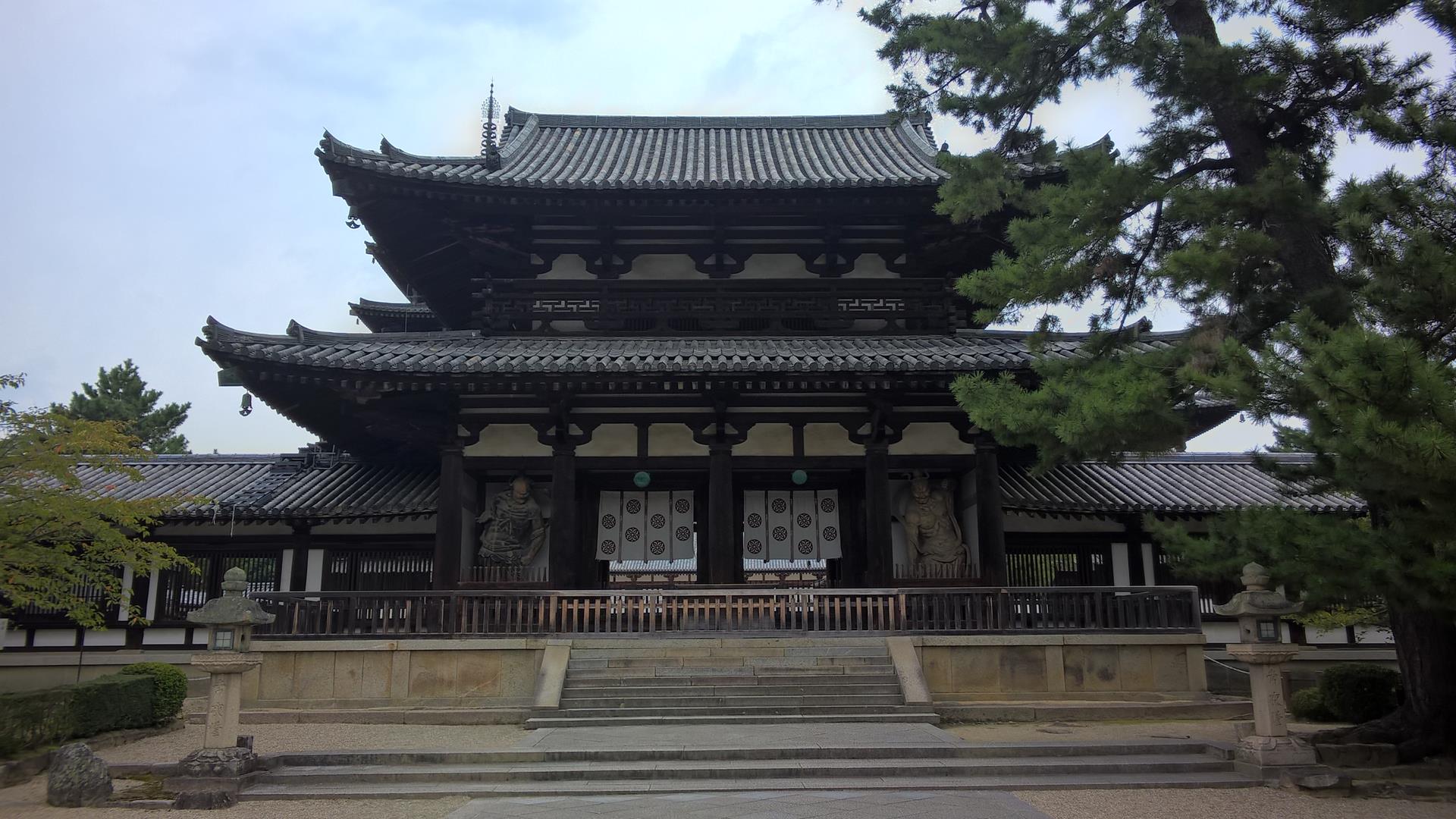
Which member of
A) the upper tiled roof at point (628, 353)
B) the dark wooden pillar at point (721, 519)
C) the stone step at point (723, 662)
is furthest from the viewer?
the dark wooden pillar at point (721, 519)

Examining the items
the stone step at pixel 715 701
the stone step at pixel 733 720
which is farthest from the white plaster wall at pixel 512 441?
the stone step at pixel 733 720

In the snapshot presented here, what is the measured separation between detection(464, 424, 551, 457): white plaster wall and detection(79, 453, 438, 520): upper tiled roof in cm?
224

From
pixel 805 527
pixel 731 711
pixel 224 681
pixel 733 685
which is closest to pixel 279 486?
pixel 224 681

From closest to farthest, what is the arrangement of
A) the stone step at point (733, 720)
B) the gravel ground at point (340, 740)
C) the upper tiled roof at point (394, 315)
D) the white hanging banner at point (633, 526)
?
the gravel ground at point (340, 740) → the stone step at point (733, 720) → the white hanging banner at point (633, 526) → the upper tiled roof at point (394, 315)

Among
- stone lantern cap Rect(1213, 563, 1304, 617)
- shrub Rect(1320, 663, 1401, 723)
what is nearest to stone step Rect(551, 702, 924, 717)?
stone lantern cap Rect(1213, 563, 1304, 617)

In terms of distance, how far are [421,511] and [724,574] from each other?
6.42m

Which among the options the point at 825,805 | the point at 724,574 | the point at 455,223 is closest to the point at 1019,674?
the point at 724,574

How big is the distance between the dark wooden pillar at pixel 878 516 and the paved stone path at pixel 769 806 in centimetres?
611

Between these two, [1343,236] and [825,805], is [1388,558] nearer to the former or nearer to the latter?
[1343,236]

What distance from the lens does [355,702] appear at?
43.4 ft

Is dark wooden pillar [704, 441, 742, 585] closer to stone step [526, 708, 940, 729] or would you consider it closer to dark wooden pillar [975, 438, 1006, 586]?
stone step [526, 708, 940, 729]

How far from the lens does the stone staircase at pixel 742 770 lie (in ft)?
31.0

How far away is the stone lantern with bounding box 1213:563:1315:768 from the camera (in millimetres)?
9656

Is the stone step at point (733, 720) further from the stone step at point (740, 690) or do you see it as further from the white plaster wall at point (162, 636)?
the white plaster wall at point (162, 636)
